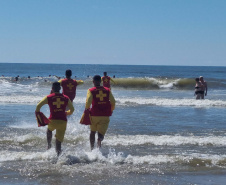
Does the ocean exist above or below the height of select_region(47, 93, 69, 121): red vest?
below

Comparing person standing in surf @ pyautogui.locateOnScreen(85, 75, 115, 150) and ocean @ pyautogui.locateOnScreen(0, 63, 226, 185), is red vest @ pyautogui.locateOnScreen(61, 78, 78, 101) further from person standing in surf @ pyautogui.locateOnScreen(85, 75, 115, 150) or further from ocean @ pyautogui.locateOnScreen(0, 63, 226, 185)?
person standing in surf @ pyautogui.locateOnScreen(85, 75, 115, 150)

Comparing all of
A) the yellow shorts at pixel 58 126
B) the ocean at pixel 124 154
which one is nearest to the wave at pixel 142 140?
the ocean at pixel 124 154

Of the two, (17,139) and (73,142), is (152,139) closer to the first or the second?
(73,142)

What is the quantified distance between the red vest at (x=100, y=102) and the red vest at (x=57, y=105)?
0.65m

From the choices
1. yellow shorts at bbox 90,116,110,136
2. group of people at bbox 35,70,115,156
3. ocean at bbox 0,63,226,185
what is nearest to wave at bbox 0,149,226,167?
ocean at bbox 0,63,226,185

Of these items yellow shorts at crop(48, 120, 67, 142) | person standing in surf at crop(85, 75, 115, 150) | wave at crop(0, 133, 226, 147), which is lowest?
wave at crop(0, 133, 226, 147)

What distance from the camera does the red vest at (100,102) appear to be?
7.91 meters

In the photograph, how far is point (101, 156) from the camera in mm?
7570

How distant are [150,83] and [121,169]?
122 feet

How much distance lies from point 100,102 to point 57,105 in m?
0.94

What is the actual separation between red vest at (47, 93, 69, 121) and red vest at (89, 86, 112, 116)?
646mm

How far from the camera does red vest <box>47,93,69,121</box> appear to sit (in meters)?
7.49

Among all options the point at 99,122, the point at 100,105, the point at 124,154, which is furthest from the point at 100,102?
the point at 124,154

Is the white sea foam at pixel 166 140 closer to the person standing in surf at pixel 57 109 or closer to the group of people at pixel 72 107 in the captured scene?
the group of people at pixel 72 107
